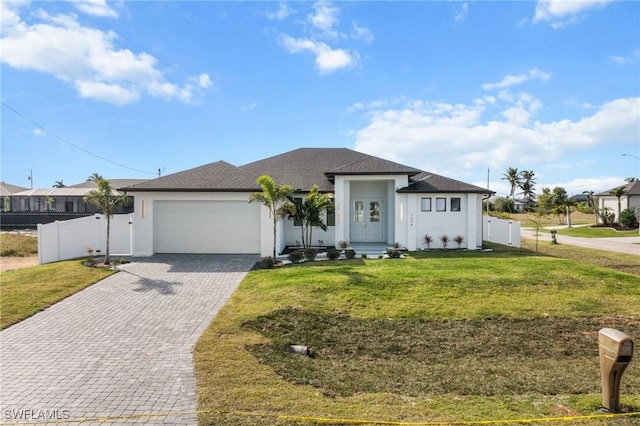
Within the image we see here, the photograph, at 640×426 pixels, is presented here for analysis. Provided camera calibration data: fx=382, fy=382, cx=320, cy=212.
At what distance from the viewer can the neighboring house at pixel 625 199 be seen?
1561 inches

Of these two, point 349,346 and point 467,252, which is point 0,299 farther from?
point 467,252

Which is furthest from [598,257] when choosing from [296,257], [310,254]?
[296,257]

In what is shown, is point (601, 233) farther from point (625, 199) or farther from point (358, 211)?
point (358, 211)

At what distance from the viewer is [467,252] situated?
18.9 m

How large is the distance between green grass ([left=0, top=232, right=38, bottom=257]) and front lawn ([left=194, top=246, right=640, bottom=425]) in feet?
48.8

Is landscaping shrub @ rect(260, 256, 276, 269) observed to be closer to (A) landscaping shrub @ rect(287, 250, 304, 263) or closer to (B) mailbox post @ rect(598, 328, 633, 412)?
(A) landscaping shrub @ rect(287, 250, 304, 263)

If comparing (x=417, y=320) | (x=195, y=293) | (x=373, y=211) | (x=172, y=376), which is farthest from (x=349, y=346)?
(x=373, y=211)

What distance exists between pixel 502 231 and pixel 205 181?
60.1 ft

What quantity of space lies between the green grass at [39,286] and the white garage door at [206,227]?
13.0ft

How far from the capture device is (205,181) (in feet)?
59.9

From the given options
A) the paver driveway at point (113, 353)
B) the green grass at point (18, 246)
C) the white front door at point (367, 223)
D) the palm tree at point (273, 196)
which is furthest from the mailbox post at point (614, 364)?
the green grass at point (18, 246)

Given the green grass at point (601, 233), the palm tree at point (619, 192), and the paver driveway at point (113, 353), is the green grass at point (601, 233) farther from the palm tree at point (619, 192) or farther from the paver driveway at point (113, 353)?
the paver driveway at point (113, 353)

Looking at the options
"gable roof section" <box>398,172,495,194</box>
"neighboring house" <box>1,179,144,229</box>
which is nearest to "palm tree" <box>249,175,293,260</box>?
"gable roof section" <box>398,172,495,194</box>

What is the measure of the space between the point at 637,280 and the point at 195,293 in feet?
48.0
